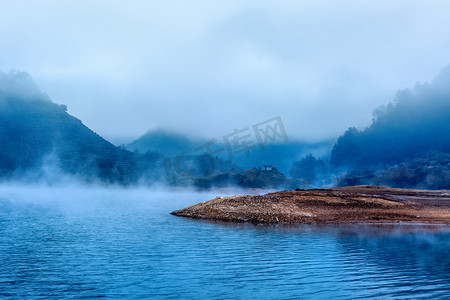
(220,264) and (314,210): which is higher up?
(220,264)

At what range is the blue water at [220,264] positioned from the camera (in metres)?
16.0

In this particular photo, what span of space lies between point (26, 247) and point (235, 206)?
93.5 feet

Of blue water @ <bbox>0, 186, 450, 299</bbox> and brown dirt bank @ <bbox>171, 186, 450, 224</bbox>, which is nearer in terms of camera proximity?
blue water @ <bbox>0, 186, 450, 299</bbox>

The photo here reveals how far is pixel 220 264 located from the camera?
2133 centimetres

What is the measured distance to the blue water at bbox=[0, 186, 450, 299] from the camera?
16.0m

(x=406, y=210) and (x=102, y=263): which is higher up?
(x=102, y=263)

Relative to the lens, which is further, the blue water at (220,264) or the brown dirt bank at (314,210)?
the brown dirt bank at (314,210)

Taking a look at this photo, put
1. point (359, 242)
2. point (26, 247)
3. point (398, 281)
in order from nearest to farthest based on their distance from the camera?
1. point (398, 281)
2. point (26, 247)
3. point (359, 242)

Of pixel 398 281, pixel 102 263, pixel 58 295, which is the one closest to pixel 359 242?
pixel 398 281

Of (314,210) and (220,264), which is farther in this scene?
(314,210)

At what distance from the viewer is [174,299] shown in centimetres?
1478

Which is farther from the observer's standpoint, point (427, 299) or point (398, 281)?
point (398, 281)

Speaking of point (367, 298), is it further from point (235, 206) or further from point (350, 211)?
point (350, 211)

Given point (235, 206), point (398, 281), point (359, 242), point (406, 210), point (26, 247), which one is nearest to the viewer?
point (398, 281)
